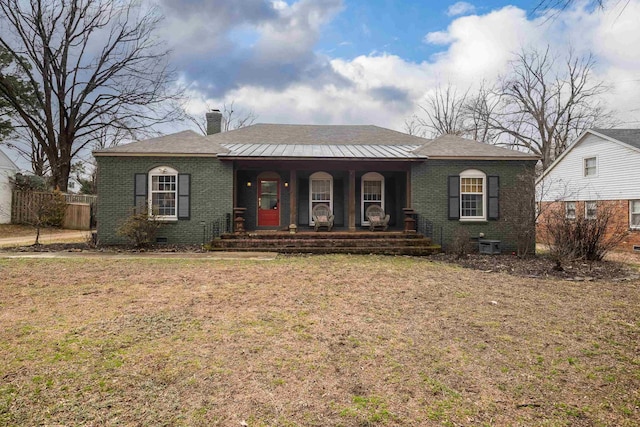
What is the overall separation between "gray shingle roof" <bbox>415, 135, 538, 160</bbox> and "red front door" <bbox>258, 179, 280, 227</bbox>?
5.87 meters

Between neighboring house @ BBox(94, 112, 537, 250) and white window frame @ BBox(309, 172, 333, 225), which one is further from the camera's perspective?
white window frame @ BBox(309, 172, 333, 225)

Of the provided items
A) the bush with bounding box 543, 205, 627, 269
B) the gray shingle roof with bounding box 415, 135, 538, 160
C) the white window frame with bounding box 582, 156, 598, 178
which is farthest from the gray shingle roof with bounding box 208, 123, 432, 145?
the white window frame with bounding box 582, 156, 598, 178

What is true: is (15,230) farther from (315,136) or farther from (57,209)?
(315,136)

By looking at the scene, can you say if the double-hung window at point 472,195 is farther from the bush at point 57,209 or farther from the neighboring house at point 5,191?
the neighboring house at point 5,191

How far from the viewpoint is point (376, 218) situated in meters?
12.7

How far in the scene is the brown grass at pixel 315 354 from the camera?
2520mm

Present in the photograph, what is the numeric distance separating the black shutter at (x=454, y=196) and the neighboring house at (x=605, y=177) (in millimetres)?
3315

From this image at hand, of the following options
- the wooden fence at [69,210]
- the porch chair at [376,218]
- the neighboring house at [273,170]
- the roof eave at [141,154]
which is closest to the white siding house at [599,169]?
the neighboring house at [273,170]

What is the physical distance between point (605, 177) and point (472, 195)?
8.10 m

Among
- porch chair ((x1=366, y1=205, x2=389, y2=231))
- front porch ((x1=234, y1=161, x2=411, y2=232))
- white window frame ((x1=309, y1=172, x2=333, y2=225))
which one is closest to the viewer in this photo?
porch chair ((x1=366, y1=205, x2=389, y2=231))

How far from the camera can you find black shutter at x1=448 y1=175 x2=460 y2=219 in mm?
12391

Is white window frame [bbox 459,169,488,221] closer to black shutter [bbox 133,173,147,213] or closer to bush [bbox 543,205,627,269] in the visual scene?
bush [bbox 543,205,627,269]

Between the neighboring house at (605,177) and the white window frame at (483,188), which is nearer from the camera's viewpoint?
the white window frame at (483,188)

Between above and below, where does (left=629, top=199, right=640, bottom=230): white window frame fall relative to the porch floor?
above
